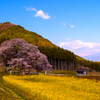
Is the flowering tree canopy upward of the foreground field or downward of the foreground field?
upward

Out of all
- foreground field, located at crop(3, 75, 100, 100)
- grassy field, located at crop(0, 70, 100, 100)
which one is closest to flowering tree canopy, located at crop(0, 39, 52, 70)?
grassy field, located at crop(0, 70, 100, 100)

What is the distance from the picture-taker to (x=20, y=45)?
51.0m

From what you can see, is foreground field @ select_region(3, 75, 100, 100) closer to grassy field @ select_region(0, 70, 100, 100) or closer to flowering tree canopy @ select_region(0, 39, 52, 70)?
grassy field @ select_region(0, 70, 100, 100)

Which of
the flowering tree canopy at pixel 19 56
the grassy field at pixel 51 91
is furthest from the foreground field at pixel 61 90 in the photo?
the flowering tree canopy at pixel 19 56

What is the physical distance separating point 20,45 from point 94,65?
7894 cm

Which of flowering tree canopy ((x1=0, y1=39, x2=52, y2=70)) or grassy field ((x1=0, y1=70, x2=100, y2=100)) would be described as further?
flowering tree canopy ((x1=0, y1=39, x2=52, y2=70))

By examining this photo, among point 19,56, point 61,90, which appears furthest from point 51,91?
point 19,56

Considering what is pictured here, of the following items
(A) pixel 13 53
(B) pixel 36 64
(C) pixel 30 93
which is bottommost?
(C) pixel 30 93

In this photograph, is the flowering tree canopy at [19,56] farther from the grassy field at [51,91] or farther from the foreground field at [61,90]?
the foreground field at [61,90]

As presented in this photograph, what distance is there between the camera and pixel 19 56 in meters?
50.1

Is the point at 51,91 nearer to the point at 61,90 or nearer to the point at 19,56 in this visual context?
the point at 61,90

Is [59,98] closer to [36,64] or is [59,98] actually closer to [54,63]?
[36,64]

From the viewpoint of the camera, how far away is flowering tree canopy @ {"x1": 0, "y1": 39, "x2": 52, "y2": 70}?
48.6 metres

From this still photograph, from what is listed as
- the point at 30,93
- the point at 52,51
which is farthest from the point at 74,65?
the point at 30,93
